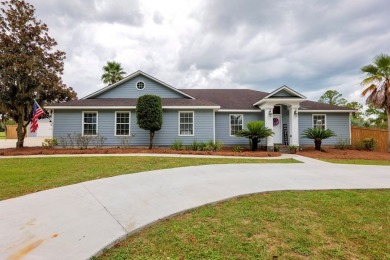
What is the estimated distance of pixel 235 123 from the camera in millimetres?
16562

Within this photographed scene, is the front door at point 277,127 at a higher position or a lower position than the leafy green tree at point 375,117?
lower

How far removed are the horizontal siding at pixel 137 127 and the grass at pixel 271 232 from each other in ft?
35.7

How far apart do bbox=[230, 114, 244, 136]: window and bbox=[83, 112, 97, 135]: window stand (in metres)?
10.3

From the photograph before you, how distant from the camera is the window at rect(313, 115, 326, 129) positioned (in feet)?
54.2

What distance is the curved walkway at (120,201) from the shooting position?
9.14 feet

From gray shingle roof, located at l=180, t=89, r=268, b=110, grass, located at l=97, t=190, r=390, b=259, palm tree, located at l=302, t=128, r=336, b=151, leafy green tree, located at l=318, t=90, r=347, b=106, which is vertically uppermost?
leafy green tree, located at l=318, t=90, r=347, b=106

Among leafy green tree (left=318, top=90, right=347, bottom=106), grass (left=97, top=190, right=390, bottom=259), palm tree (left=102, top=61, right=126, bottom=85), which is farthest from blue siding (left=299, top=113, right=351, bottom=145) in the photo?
leafy green tree (left=318, top=90, right=347, bottom=106)

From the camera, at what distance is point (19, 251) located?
8.42 feet

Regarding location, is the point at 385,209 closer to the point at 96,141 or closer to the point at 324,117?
the point at 324,117

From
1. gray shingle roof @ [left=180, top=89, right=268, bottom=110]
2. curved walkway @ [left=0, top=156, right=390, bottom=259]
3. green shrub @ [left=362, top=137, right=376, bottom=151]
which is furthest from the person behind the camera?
gray shingle roof @ [left=180, top=89, right=268, bottom=110]

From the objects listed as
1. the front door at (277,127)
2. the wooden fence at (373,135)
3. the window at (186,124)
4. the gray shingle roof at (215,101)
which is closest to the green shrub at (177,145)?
the window at (186,124)

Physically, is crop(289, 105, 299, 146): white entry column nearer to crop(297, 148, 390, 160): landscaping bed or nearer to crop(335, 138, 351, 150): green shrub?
crop(297, 148, 390, 160): landscaping bed

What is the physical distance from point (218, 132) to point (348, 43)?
11.7 meters

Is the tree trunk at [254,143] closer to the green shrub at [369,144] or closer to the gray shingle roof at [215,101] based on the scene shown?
the gray shingle roof at [215,101]
